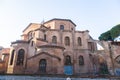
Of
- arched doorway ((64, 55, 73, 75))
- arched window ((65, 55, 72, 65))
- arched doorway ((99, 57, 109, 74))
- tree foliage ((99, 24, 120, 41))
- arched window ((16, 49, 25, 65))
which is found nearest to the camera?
arched window ((16, 49, 25, 65))

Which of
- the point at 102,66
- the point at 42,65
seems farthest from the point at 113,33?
the point at 42,65

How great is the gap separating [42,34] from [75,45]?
7.59 m

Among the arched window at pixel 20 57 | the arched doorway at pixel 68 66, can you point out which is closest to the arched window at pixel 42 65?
the arched window at pixel 20 57

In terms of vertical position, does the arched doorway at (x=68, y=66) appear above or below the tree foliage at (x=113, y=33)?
below

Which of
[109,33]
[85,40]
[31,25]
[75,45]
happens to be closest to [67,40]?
[75,45]

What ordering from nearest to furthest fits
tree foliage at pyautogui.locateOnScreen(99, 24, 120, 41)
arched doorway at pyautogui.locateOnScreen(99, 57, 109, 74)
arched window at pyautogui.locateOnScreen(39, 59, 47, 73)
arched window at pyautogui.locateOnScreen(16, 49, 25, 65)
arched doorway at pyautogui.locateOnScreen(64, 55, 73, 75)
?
arched window at pyautogui.locateOnScreen(39, 59, 47, 73), arched window at pyautogui.locateOnScreen(16, 49, 25, 65), arched doorway at pyautogui.locateOnScreen(64, 55, 73, 75), arched doorway at pyautogui.locateOnScreen(99, 57, 109, 74), tree foliage at pyautogui.locateOnScreen(99, 24, 120, 41)

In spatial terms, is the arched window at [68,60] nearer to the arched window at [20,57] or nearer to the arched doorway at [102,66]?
→ the arched doorway at [102,66]

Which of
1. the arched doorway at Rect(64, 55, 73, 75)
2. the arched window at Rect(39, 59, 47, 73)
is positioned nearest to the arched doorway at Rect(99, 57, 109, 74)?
the arched doorway at Rect(64, 55, 73, 75)

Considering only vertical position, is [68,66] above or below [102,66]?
above

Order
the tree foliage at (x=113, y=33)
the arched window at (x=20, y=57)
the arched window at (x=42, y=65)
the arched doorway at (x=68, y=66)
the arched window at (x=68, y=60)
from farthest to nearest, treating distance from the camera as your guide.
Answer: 1. the tree foliage at (x=113, y=33)
2. the arched window at (x=68, y=60)
3. the arched doorway at (x=68, y=66)
4. the arched window at (x=20, y=57)
5. the arched window at (x=42, y=65)

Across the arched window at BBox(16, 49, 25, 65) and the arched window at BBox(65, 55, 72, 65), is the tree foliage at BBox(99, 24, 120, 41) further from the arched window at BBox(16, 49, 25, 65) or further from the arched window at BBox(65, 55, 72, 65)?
the arched window at BBox(16, 49, 25, 65)

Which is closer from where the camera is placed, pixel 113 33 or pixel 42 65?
pixel 42 65

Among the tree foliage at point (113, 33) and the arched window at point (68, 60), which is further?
the tree foliage at point (113, 33)

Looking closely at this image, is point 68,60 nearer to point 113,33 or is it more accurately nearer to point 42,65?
point 42,65
